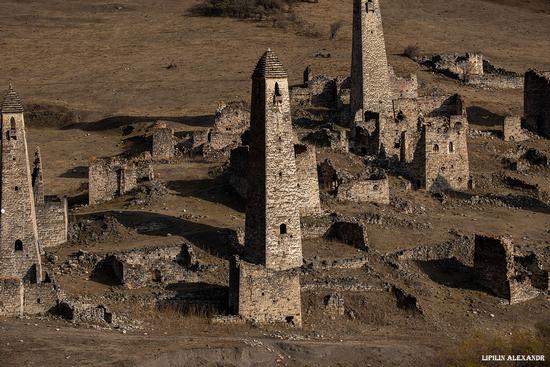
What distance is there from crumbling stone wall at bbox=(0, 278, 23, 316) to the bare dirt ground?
2.30 feet

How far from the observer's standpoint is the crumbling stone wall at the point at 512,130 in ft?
209

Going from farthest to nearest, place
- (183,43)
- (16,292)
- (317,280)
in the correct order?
(183,43)
(317,280)
(16,292)

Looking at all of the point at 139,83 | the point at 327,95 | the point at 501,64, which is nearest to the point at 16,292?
the point at 327,95

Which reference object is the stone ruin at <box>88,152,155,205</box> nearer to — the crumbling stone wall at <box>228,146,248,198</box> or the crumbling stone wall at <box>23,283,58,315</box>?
the crumbling stone wall at <box>228,146,248,198</box>

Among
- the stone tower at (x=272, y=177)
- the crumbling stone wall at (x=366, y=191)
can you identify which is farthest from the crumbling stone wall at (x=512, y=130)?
the stone tower at (x=272, y=177)

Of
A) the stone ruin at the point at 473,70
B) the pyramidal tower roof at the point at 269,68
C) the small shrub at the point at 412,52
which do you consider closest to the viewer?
the pyramidal tower roof at the point at 269,68

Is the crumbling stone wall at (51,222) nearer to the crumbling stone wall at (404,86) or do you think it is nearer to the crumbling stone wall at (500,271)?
the crumbling stone wall at (500,271)

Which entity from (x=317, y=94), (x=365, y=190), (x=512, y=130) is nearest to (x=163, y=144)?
(x=317, y=94)

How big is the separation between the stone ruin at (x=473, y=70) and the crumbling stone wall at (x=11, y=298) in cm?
4117

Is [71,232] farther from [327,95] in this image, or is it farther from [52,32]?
[52,32]

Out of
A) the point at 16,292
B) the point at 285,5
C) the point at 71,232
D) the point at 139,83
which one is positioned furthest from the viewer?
the point at 285,5

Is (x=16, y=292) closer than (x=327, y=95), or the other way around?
(x=16, y=292)

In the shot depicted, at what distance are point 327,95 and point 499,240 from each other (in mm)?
21823

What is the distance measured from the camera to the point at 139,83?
84375 mm
